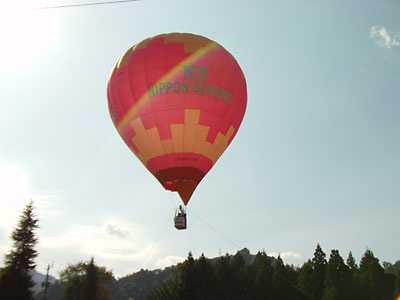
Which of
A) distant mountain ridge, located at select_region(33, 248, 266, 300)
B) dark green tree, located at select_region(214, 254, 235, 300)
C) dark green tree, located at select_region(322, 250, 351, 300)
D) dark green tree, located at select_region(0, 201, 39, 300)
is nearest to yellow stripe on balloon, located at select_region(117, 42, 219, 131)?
dark green tree, located at select_region(0, 201, 39, 300)

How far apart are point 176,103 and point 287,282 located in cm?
4183

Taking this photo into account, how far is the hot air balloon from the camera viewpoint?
23.5m

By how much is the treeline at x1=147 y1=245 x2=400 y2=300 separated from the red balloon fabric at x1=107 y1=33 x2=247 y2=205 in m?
30.1

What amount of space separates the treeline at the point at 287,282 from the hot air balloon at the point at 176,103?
98.6 ft

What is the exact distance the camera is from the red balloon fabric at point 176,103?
23.5 meters

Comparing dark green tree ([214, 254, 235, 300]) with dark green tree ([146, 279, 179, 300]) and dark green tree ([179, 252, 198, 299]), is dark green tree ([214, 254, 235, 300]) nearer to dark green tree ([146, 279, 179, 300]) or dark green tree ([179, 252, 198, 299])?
dark green tree ([179, 252, 198, 299])

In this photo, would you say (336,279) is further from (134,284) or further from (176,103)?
(134,284)

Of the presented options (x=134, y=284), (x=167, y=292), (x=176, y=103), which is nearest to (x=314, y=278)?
(x=167, y=292)

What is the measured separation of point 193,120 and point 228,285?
42.0 meters

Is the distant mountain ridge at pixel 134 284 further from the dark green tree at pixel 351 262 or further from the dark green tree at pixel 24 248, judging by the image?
the dark green tree at pixel 24 248

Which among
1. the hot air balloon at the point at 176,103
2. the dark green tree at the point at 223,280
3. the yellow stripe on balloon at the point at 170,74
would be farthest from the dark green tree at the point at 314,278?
the yellow stripe on balloon at the point at 170,74

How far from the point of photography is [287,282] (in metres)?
56.4

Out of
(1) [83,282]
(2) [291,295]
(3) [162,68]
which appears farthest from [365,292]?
(3) [162,68]

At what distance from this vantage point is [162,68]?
23703mm
